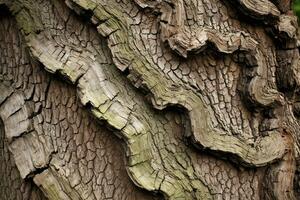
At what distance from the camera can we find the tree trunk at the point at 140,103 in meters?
1.22

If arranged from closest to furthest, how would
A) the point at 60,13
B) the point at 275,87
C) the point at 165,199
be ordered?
the point at 165,199 → the point at 60,13 → the point at 275,87

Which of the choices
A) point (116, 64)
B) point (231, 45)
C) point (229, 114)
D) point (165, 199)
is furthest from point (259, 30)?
point (165, 199)

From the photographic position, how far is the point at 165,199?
120cm

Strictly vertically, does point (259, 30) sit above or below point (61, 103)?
above

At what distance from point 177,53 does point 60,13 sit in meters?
0.32

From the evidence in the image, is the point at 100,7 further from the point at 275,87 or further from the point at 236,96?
the point at 275,87

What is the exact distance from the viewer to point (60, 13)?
4.25 feet

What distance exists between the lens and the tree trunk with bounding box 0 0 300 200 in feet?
4.01

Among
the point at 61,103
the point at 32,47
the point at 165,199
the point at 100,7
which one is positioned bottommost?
the point at 165,199

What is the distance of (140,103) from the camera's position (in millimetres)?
1238

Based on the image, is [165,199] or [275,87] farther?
[275,87]

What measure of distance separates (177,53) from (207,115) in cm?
17

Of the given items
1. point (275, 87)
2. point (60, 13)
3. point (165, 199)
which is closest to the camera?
point (165, 199)

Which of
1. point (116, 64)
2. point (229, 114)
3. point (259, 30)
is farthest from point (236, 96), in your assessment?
point (116, 64)
